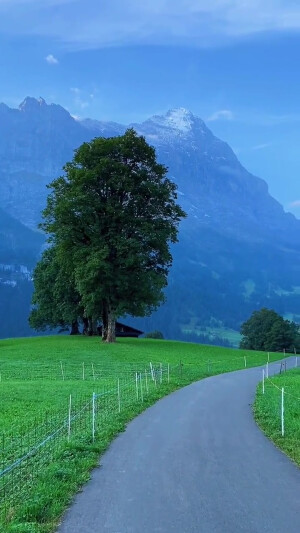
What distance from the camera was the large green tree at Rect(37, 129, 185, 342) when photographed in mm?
57281

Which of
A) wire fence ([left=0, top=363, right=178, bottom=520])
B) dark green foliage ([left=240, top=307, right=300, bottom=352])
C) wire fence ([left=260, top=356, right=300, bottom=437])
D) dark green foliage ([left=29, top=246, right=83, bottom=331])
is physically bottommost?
wire fence ([left=260, top=356, right=300, bottom=437])

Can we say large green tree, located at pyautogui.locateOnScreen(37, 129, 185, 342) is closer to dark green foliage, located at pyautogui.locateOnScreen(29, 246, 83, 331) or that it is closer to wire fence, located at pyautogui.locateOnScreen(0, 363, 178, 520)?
dark green foliage, located at pyautogui.locateOnScreen(29, 246, 83, 331)

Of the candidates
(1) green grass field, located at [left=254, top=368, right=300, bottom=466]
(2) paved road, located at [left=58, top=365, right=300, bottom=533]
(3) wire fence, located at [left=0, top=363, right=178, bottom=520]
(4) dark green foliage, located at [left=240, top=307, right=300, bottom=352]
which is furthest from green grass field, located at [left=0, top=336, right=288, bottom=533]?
(4) dark green foliage, located at [left=240, top=307, right=300, bottom=352]

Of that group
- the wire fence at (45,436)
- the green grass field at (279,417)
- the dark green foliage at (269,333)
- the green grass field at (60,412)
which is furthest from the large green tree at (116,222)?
the dark green foliage at (269,333)

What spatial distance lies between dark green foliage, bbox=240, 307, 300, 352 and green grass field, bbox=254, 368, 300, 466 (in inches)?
3422

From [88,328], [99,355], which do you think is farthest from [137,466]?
[88,328]

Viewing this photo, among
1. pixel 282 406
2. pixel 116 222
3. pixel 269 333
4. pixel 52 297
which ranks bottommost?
pixel 282 406

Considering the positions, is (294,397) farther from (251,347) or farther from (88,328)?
(251,347)

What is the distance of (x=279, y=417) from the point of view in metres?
21.4

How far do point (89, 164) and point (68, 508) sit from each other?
2066 inches

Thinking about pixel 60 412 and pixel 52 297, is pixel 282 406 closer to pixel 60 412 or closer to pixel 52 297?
pixel 60 412

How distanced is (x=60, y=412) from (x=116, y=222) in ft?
126

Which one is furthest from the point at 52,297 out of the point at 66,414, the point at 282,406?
the point at 282,406

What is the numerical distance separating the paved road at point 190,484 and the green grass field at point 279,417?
1.40 ft
